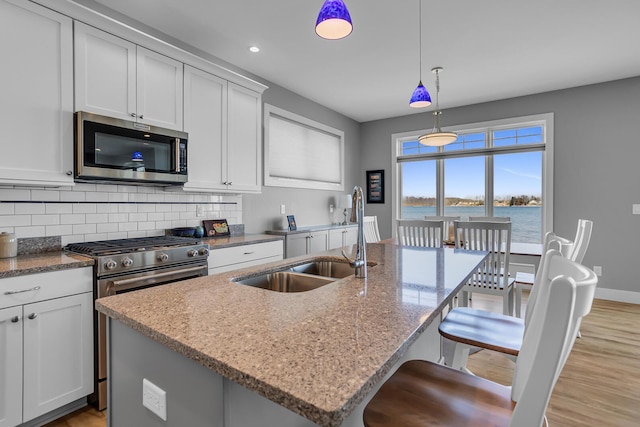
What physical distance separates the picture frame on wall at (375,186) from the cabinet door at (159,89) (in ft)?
12.4

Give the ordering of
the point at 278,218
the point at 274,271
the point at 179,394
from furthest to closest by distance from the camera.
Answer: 1. the point at 278,218
2. the point at 274,271
3. the point at 179,394

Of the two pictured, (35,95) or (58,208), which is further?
(58,208)

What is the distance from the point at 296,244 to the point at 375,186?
2573mm

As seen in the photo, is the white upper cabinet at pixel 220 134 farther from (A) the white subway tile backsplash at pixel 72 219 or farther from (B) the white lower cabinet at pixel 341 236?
(B) the white lower cabinet at pixel 341 236

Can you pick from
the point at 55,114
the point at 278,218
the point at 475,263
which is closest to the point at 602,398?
the point at 475,263

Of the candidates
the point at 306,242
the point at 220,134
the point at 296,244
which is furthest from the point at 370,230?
the point at 220,134

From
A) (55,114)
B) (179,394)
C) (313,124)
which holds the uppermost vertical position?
(313,124)

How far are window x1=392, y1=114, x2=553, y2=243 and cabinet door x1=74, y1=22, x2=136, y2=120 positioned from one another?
421cm

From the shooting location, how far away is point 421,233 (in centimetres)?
331

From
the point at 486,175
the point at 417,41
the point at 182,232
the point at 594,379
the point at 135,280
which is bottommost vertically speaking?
the point at 594,379

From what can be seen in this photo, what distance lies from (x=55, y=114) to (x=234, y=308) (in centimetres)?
192

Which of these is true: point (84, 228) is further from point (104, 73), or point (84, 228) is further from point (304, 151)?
point (304, 151)

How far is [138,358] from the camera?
0.96 m

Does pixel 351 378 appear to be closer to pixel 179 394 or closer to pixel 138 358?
pixel 179 394
